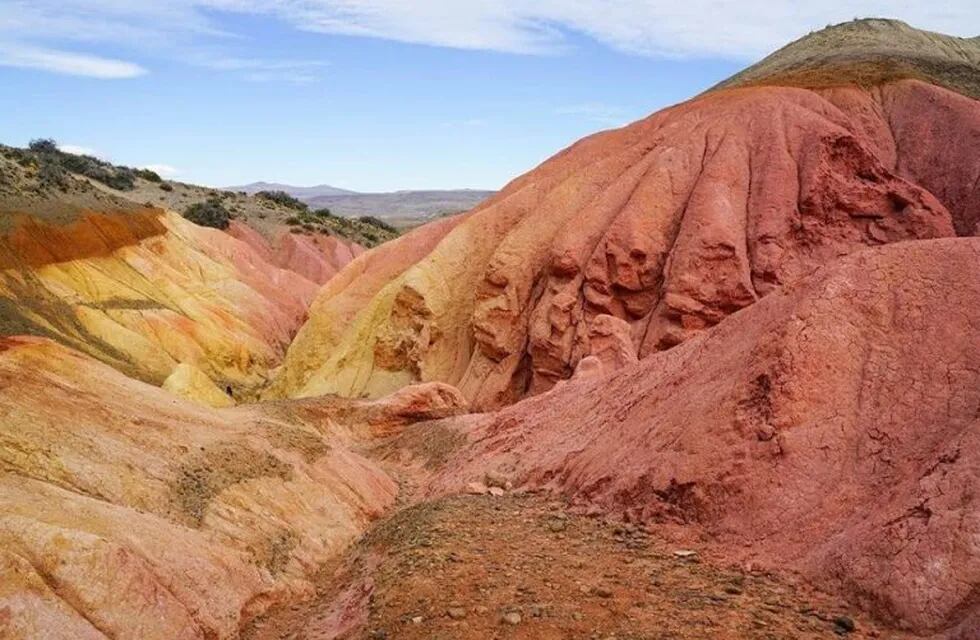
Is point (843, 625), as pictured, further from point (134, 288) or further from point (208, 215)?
point (208, 215)

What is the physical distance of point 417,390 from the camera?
2088cm

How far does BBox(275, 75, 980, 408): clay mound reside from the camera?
21.2 metres

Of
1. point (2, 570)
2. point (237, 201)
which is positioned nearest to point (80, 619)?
point (2, 570)

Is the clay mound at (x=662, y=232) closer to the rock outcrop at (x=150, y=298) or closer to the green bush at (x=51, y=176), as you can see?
the rock outcrop at (x=150, y=298)

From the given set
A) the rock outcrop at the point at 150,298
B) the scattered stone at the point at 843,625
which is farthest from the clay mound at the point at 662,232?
the scattered stone at the point at 843,625

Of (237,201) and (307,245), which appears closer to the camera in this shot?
(307,245)

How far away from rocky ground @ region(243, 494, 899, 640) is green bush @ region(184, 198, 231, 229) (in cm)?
4334

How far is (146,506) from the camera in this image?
922 cm

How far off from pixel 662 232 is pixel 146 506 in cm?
1595

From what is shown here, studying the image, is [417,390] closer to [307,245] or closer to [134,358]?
[134,358]

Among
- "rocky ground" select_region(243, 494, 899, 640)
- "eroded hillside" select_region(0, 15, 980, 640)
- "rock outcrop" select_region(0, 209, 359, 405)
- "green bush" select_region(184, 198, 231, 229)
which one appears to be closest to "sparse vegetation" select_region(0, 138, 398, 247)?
"green bush" select_region(184, 198, 231, 229)

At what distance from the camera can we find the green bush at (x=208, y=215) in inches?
1997

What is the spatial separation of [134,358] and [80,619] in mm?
24202

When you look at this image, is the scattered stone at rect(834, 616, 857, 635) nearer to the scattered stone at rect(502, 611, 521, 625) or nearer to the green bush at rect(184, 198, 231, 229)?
the scattered stone at rect(502, 611, 521, 625)
